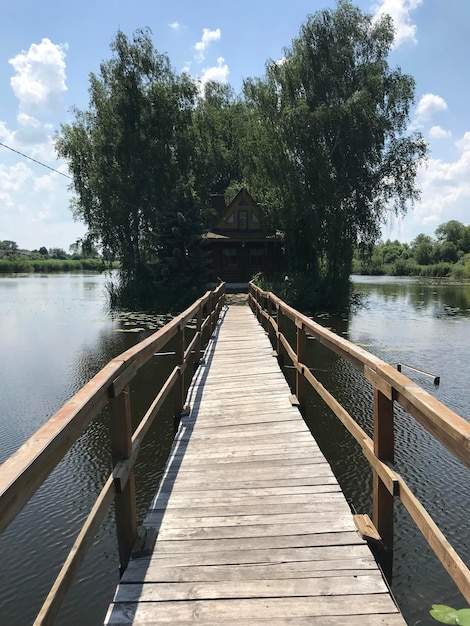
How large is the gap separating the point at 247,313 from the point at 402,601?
11591mm

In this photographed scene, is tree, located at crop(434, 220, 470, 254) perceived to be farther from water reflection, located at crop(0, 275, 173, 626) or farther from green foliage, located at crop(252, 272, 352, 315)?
water reflection, located at crop(0, 275, 173, 626)

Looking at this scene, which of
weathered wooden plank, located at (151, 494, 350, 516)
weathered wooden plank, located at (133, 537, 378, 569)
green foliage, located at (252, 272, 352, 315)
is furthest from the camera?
green foliage, located at (252, 272, 352, 315)

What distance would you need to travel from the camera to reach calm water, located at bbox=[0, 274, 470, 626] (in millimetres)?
3539

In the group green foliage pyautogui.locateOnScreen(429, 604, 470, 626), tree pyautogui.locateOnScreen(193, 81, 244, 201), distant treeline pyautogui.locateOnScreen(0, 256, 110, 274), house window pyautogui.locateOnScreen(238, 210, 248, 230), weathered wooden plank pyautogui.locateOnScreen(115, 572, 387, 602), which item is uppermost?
tree pyautogui.locateOnScreen(193, 81, 244, 201)

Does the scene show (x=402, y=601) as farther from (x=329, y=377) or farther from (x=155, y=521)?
(x=329, y=377)

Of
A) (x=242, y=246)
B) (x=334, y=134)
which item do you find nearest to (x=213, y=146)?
(x=242, y=246)

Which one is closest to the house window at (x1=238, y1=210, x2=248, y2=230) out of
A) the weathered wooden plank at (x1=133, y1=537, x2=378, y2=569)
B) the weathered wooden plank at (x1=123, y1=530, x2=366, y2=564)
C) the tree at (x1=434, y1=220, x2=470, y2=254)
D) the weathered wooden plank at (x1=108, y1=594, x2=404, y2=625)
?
the weathered wooden plank at (x1=123, y1=530, x2=366, y2=564)

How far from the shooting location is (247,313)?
14.7m

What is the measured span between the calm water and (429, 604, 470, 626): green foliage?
159 millimetres

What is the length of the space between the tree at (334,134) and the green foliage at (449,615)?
1900 cm

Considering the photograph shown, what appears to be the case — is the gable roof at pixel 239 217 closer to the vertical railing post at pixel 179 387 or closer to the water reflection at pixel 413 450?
the water reflection at pixel 413 450

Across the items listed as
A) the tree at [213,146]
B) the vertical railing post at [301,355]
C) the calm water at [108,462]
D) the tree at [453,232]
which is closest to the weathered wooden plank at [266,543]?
the calm water at [108,462]

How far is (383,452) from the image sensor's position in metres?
2.45

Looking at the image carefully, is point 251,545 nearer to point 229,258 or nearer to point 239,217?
point 229,258
